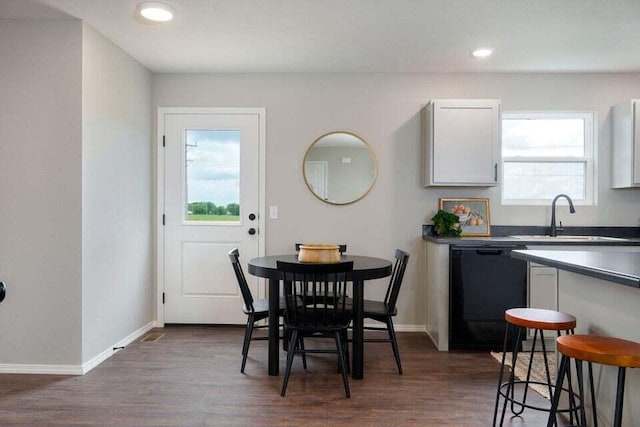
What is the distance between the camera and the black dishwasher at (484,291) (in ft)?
11.7

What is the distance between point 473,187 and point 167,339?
3.02m

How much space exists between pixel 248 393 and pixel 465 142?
2634 mm

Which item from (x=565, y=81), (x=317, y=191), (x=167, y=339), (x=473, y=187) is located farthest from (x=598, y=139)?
(x=167, y=339)

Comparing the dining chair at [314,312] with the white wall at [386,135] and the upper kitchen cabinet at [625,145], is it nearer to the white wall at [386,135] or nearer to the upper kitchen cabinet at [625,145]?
the white wall at [386,135]

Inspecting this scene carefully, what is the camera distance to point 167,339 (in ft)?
12.6

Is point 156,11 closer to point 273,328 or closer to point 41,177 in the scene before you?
point 41,177

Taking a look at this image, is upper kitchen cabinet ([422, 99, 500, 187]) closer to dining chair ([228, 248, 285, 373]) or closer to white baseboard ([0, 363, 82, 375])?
dining chair ([228, 248, 285, 373])

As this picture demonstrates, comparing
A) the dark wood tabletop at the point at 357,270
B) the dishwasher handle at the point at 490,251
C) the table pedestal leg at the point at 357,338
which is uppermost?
the dishwasher handle at the point at 490,251

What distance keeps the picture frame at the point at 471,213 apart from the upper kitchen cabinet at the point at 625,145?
1170 millimetres

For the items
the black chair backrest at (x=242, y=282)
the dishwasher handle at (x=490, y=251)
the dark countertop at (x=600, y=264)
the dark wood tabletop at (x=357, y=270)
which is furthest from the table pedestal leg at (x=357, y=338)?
the dishwasher handle at (x=490, y=251)

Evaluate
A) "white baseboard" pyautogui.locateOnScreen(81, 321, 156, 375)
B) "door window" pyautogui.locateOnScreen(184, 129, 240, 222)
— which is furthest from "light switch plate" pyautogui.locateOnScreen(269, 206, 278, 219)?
"white baseboard" pyautogui.locateOnScreen(81, 321, 156, 375)

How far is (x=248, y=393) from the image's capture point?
273 cm

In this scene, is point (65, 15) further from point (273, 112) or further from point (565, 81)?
point (565, 81)

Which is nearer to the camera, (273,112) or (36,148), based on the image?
(36,148)
